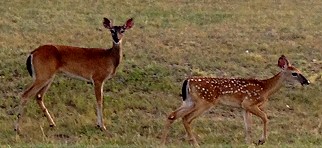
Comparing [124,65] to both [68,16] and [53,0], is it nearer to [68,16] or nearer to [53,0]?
[68,16]

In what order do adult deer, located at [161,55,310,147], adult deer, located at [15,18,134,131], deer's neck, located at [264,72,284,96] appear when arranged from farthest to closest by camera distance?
adult deer, located at [15,18,134,131] < deer's neck, located at [264,72,284,96] < adult deer, located at [161,55,310,147]

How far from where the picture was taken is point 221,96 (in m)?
10.7

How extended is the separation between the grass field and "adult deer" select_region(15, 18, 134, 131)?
405 millimetres

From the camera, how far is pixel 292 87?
13.9 m

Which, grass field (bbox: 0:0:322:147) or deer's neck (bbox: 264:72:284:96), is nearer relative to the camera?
deer's neck (bbox: 264:72:284:96)

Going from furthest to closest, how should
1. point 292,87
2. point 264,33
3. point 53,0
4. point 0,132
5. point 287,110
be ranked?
1. point 53,0
2. point 264,33
3. point 292,87
4. point 287,110
5. point 0,132

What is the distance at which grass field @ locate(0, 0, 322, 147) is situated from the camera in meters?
11.4

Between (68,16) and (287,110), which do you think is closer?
(287,110)

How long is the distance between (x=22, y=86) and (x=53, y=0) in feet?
30.0

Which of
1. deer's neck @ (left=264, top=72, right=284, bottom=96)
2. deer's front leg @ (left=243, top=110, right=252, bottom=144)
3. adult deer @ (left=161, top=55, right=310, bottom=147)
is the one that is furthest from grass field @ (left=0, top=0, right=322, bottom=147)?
deer's neck @ (left=264, top=72, right=284, bottom=96)

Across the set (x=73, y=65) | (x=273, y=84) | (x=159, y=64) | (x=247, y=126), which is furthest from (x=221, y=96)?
(x=159, y=64)

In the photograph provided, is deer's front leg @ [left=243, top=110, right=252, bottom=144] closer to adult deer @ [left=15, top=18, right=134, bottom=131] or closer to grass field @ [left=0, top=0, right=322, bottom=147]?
grass field @ [left=0, top=0, right=322, bottom=147]

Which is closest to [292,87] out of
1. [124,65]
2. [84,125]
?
[124,65]

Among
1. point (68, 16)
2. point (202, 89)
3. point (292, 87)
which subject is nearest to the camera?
point (202, 89)
